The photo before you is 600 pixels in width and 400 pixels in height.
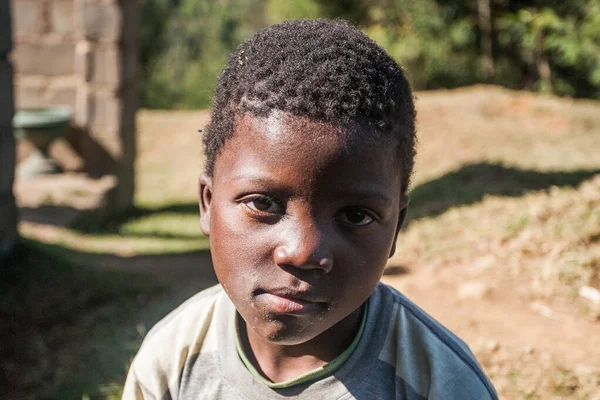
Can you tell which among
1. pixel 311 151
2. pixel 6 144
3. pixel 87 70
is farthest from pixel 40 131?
pixel 311 151

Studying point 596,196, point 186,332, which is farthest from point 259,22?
point 186,332

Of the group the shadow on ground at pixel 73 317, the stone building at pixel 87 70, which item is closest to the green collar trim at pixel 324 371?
the shadow on ground at pixel 73 317

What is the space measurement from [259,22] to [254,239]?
72.2 feet

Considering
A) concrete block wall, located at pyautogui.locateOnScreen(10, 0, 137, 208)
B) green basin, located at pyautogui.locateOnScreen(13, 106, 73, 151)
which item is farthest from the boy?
concrete block wall, located at pyautogui.locateOnScreen(10, 0, 137, 208)

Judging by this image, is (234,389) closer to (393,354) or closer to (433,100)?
(393,354)

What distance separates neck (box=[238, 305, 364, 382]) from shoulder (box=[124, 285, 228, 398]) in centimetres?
15

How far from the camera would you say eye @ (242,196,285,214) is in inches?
60.0

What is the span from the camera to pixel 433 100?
37.3 feet

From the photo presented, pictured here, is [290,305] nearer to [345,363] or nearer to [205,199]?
[345,363]

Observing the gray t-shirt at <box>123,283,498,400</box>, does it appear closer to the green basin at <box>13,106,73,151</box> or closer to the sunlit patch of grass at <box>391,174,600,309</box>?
the sunlit patch of grass at <box>391,174,600,309</box>

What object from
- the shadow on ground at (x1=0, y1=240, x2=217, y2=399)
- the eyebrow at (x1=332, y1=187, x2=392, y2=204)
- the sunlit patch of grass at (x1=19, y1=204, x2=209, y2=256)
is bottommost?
the sunlit patch of grass at (x1=19, y1=204, x2=209, y2=256)

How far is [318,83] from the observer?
4.94ft

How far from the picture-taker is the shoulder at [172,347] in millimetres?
1854

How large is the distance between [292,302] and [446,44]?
12.5 m
